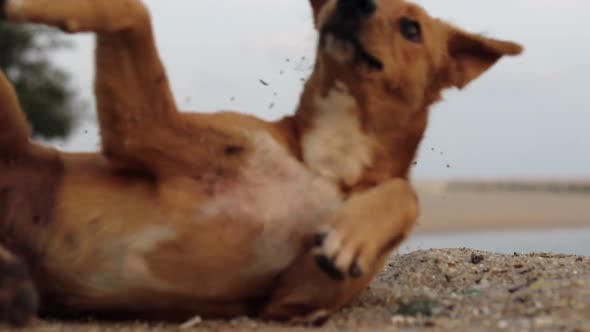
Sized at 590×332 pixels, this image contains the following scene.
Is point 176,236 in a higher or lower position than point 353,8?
lower

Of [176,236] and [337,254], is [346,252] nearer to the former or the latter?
[337,254]

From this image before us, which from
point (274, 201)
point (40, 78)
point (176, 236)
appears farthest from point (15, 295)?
point (40, 78)

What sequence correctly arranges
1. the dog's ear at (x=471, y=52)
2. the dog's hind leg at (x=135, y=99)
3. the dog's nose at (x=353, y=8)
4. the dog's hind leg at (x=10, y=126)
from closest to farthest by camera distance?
the dog's hind leg at (x=135, y=99) → the dog's nose at (x=353, y=8) → the dog's hind leg at (x=10, y=126) → the dog's ear at (x=471, y=52)

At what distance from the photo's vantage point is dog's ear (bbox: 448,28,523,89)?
4547 mm

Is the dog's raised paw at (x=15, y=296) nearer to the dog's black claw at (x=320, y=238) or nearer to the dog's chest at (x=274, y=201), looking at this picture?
the dog's chest at (x=274, y=201)

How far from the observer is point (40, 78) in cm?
2234

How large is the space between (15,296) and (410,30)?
211 cm

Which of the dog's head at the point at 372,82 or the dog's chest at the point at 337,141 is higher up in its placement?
the dog's head at the point at 372,82

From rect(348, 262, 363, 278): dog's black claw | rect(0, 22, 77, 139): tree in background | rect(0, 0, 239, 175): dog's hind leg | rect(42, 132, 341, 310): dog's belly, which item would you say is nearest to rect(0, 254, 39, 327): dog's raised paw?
rect(42, 132, 341, 310): dog's belly

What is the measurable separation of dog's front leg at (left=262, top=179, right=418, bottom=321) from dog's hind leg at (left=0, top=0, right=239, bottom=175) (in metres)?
0.64

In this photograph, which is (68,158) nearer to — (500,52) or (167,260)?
(167,260)

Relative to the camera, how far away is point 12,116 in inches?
159

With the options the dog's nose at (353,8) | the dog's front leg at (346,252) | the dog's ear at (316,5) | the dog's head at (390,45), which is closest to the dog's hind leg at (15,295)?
the dog's front leg at (346,252)

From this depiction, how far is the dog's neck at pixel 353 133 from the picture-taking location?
3.93 metres
